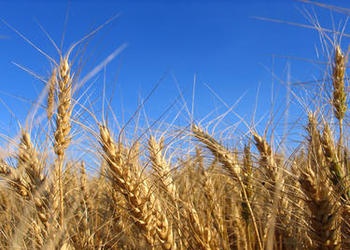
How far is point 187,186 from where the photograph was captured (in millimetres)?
2719

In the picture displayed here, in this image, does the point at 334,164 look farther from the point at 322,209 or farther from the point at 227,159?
the point at 227,159

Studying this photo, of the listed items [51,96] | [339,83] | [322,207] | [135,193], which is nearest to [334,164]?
[322,207]

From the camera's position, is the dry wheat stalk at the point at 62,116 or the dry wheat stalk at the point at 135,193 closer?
the dry wheat stalk at the point at 135,193

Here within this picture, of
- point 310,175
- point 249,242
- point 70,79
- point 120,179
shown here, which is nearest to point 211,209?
point 249,242

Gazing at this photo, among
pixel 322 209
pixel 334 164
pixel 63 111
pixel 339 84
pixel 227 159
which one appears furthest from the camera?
pixel 227 159

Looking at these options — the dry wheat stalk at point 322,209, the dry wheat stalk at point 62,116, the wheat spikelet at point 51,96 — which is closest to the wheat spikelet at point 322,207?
the dry wheat stalk at point 322,209

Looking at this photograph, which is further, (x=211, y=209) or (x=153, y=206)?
(x=211, y=209)

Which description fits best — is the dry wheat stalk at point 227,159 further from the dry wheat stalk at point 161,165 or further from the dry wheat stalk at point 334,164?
the dry wheat stalk at point 334,164

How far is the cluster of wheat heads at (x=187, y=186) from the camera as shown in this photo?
6.26 ft

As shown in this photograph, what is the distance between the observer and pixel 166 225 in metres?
2.25

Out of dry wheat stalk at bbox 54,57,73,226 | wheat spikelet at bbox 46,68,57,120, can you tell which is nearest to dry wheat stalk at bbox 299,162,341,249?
dry wheat stalk at bbox 54,57,73,226

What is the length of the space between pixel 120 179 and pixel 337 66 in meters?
1.51

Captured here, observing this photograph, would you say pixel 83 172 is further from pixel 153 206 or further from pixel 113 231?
pixel 153 206

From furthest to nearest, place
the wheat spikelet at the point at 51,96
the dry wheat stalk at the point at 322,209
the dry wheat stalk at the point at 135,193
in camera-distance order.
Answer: the wheat spikelet at the point at 51,96 → the dry wheat stalk at the point at 135,193 → the dry wheat stalk at the point at 322,209
